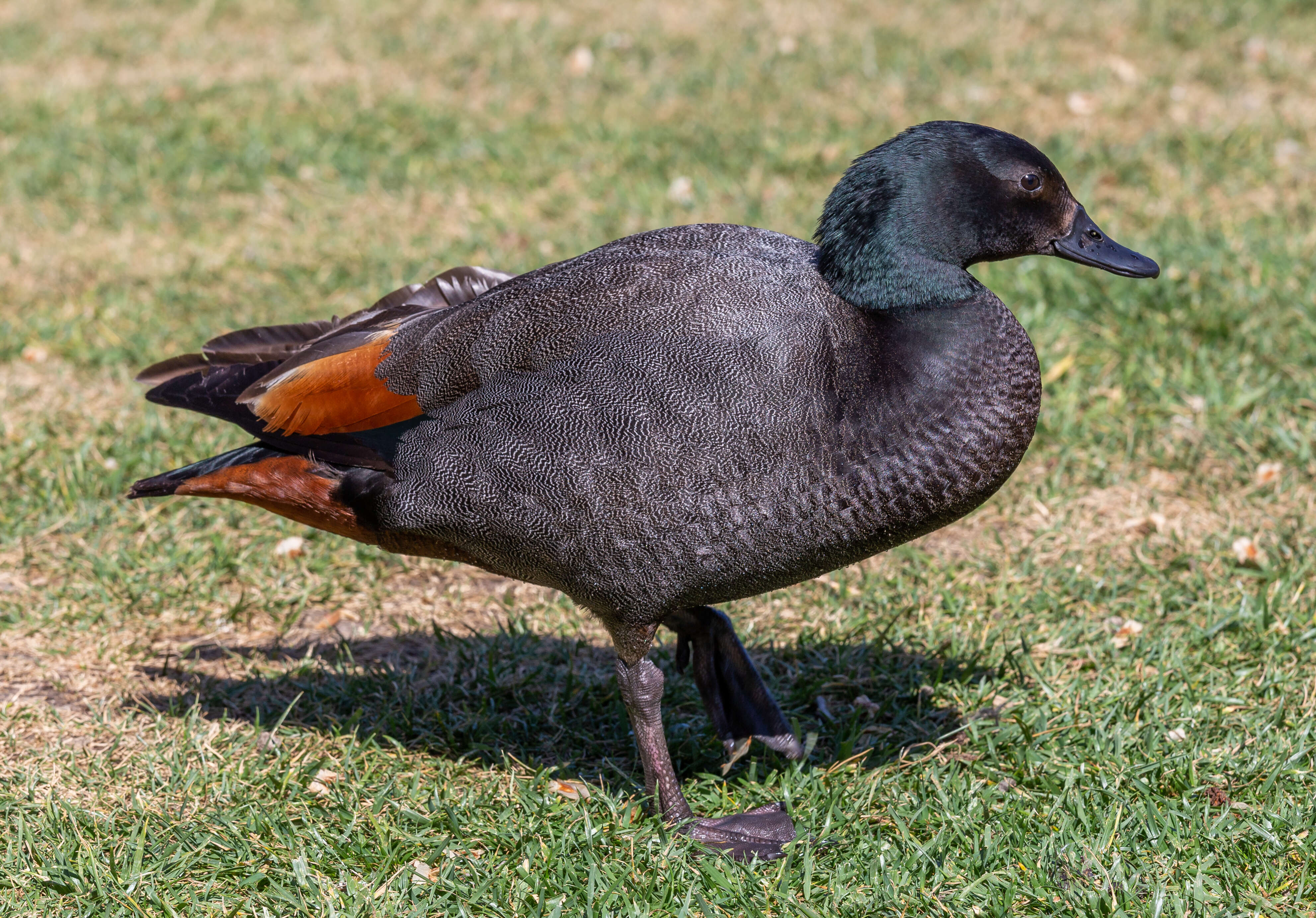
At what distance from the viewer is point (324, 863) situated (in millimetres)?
3014

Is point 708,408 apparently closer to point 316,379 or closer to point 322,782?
point 316,379

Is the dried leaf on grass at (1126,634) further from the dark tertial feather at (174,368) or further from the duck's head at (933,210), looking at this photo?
the dark tertial feather at (174,368)

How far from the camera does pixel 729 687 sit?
137 inches

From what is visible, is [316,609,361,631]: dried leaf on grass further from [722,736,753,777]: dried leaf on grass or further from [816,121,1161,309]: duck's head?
[816,121,1161,309]: duck's head

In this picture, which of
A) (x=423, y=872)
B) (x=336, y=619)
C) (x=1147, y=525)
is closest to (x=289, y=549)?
(x=336, y=619)

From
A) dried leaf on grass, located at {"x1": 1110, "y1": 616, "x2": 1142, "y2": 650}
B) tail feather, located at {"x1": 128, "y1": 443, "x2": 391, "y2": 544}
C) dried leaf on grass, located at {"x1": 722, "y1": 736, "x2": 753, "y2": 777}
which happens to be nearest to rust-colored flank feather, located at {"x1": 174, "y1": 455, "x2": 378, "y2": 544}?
tail feather, located at {"x1": 128, "y1": 443, "x2": 391, "y2": 544}

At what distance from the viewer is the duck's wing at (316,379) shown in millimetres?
3223

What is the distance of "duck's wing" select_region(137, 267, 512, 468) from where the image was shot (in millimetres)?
3223

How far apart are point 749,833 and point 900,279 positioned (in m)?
1.30

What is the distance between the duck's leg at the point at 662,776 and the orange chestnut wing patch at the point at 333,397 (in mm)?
750

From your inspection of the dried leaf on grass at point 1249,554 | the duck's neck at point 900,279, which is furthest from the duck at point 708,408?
the dried leaf on grass at point 1249,554

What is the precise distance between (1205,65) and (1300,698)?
501cm

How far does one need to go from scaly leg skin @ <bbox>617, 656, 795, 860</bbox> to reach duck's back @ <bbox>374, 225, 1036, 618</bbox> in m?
0.20

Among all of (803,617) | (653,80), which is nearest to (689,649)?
(803,617)
